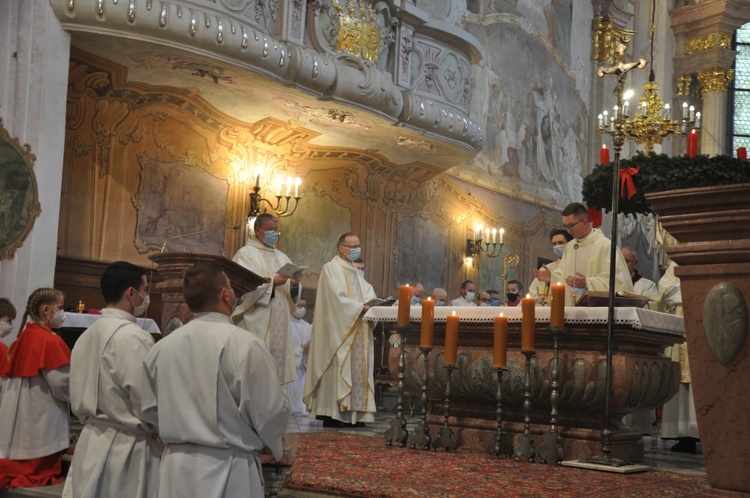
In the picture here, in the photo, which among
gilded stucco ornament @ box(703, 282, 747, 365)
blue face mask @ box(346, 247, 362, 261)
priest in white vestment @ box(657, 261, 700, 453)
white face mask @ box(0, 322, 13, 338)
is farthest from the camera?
blue face mask @ box(346, 247, 362, 261)

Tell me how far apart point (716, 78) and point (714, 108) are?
25.8 inches

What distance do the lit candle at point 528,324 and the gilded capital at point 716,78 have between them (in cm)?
1672

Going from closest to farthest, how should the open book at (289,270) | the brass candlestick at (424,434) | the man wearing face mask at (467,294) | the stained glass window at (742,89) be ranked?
the brass candlestick at (424,434) < the open book at (289,270) < the man wearing face mask at (467,294) < the stained glass window at (742,89)

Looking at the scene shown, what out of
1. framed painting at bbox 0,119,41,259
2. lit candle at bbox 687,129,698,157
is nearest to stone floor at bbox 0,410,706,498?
lit candle at bbox 687,129,698,157

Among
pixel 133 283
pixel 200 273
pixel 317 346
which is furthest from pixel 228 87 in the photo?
pixel 200 273

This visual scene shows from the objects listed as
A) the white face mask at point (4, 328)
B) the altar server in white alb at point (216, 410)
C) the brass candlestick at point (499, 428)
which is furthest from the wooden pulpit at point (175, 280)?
the altar server in white alb at point (216, 410)

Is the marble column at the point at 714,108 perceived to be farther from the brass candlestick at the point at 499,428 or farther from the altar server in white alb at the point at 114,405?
the altar server in white alb at the point at 114,405

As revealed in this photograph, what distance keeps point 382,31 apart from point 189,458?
→ 9.00 metres

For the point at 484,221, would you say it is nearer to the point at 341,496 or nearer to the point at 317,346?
the point at 317,346

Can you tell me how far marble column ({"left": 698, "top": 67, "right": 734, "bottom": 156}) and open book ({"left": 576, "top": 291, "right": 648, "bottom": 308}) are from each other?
1576 cm

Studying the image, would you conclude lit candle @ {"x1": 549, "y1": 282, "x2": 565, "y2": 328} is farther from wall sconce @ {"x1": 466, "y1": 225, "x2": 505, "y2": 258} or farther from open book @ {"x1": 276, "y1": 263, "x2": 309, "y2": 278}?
wall sconce @ {"x1": 466, "y1": 225, "x2": 505, "y2": 258}

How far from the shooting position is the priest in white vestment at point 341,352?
9172 mm

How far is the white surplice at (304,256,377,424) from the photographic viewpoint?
30.1 feet

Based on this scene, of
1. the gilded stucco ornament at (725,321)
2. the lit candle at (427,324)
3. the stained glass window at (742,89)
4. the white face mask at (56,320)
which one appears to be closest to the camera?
the gilded stucco ornament at (725,321)
